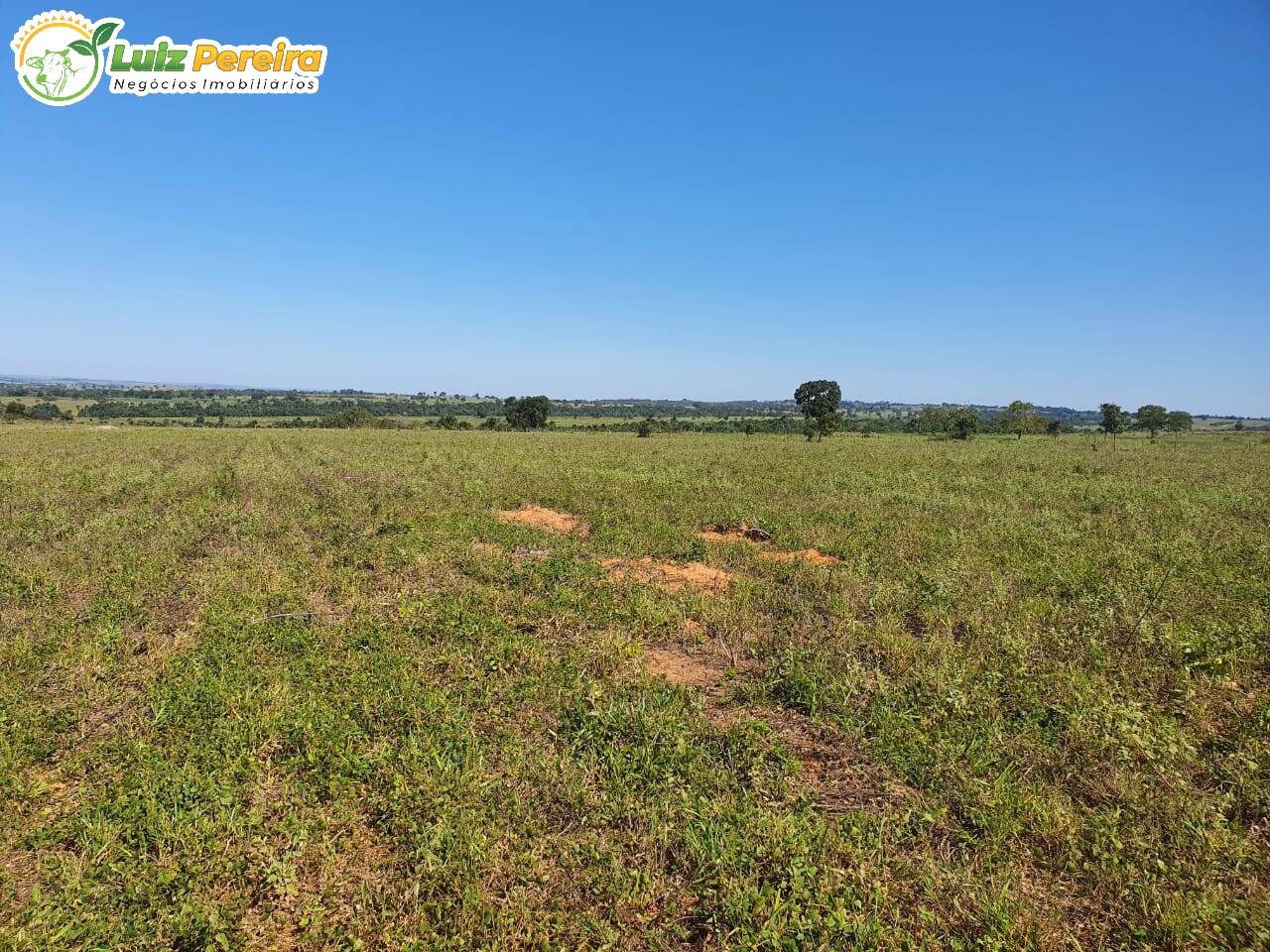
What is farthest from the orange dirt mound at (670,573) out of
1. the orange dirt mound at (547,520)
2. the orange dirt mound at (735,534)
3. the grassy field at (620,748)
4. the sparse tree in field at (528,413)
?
the sparse tree in field at (528,413)

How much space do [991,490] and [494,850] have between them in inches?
752

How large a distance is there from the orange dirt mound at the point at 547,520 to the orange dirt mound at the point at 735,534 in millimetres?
2586

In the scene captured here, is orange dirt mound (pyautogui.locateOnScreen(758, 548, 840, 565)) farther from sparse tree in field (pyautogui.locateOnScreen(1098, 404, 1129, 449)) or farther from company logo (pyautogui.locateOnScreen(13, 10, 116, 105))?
sparse tree in field (pyautogui.locateOnScreen(1098, 404, 1129, 449))

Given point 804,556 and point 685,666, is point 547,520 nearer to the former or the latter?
point 804,556

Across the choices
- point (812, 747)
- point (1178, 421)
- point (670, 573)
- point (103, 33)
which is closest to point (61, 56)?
point (103, 33)

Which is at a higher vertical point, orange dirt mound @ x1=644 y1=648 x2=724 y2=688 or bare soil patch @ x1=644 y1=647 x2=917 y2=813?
orange dirt mound @ x1=644 y1=648 x2=724 y2=688

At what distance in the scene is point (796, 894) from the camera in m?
3.38

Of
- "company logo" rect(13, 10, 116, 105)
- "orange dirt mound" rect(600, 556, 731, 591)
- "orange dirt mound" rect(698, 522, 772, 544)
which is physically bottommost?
"orange dirt mound" rect(600, 556, 731, 591)

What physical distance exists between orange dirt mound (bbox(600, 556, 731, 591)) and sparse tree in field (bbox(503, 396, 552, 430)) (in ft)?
229

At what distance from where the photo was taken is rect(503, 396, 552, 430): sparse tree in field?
3091 inches

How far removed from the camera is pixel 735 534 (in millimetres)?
12422

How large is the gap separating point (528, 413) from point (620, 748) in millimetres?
76212

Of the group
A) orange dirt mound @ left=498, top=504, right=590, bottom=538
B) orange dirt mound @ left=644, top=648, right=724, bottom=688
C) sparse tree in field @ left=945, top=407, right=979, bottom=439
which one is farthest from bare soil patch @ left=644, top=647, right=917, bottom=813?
sparse tree in field @ left=945, top=407, right=979, bottom=439

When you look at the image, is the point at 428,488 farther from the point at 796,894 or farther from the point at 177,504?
the point at 796,894
